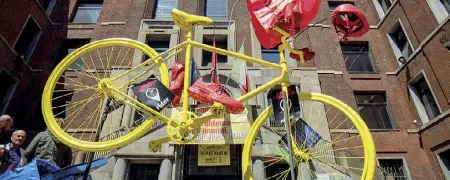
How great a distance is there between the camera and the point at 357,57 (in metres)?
20.7

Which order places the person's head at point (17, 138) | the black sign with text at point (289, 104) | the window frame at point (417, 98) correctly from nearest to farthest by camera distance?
the black sign with text at point (289, 104), the person's head at point (17, 138), the window frame at point (417, 98)

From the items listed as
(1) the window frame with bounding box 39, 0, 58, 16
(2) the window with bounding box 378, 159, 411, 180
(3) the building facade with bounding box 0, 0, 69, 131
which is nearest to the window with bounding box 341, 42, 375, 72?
(2) the window with bounding box 378, 159, 411, 180

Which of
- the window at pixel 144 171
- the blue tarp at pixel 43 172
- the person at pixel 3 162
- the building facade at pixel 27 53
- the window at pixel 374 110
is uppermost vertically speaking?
the building facade at pixel 27 53

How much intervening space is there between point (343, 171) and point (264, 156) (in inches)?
127

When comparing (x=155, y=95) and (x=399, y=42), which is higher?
(x=399, y=42)

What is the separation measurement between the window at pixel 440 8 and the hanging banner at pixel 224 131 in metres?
13.2

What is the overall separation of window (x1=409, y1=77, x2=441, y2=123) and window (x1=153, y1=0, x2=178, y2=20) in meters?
18.0

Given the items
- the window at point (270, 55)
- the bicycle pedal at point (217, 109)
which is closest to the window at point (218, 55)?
the window at point (270, 55)

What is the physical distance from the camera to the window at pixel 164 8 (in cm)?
2173

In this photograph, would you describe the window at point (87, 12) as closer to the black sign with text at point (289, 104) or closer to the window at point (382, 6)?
the black sign with text at point (289, 104)

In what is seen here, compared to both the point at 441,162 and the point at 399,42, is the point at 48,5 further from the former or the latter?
the point at 441,162

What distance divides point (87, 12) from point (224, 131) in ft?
57.4

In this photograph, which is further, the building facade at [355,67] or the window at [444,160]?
the window at [444,160]

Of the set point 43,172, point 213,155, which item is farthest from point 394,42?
point 43,172
